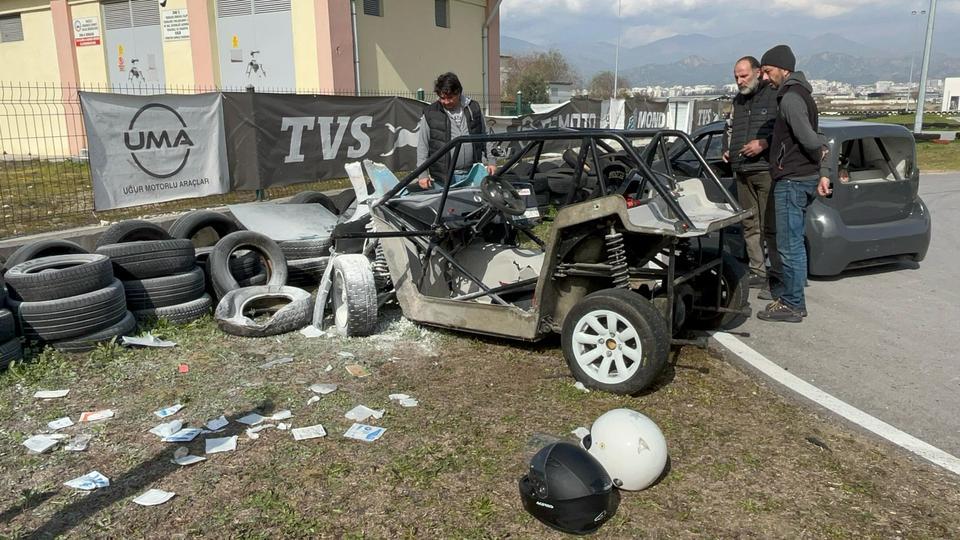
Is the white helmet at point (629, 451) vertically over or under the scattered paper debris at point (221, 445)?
over

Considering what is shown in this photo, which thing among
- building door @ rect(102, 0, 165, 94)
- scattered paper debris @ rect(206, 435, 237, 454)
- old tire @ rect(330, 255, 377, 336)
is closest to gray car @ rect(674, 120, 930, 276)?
→ old tire @ rect(330, 255, 377, 336)

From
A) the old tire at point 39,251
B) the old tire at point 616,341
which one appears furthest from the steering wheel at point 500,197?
the old tire at point 39,251

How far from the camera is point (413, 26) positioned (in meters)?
21.3

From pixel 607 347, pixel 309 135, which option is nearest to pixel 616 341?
pixel 607 347

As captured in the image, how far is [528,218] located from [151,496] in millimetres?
3305

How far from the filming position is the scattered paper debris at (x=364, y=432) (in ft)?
13.0

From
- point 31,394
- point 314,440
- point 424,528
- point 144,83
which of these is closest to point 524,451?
point 424,528

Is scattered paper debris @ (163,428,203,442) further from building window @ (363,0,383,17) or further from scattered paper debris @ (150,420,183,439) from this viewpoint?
building window @ (363,0,383,17)

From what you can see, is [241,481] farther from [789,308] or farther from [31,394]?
[789,308]

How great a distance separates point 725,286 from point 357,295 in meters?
2.73

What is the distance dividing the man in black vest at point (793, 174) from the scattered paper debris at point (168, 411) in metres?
4.50

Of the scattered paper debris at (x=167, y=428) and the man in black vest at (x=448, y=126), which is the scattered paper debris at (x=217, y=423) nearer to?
the scattered paper debris at (x=167, y=428)

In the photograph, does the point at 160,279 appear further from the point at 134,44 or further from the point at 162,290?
the point at 134,44

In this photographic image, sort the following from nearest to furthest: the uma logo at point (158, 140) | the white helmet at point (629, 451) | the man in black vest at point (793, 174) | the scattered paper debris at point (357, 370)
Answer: the white helmet at point (629, 451) < the scattered paper debris at point (357, 370) < the man in black vest at point (793, 174) < the uma logo at point (158, 140)
